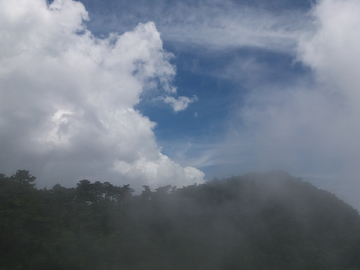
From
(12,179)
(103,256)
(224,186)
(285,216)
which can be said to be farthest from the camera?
(224,186)

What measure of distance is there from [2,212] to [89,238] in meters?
7.45

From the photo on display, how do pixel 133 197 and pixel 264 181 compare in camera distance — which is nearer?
pixel 133 197

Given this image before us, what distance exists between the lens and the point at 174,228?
2934 centimetres

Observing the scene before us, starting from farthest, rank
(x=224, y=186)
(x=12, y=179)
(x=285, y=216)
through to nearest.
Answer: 1. (x=224, y=186)
2. (x=285, y=216)
3. (x=12, y=179)

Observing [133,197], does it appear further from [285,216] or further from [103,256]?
[285,216]

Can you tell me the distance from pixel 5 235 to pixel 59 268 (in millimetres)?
4967

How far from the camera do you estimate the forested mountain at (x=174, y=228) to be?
74.8 ft

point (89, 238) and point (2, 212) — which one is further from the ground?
point (2, 212)

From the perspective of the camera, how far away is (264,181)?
1507 inches

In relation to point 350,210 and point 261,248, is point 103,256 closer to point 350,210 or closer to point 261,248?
point 261,248

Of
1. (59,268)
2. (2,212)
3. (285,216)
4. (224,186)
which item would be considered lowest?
(59,268)

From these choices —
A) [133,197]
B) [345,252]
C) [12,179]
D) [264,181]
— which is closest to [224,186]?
[264,181]

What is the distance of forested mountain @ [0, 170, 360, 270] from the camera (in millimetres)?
22812

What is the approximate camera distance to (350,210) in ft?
112
